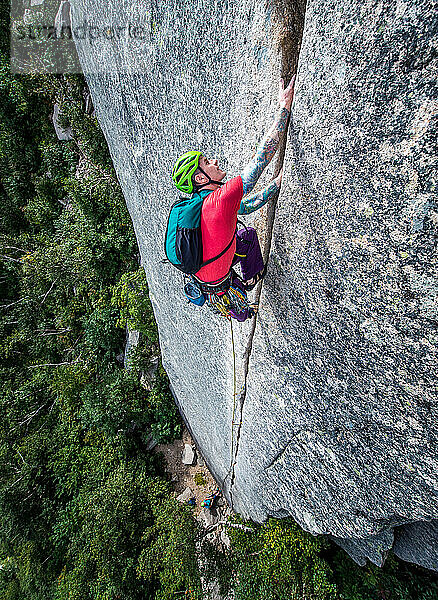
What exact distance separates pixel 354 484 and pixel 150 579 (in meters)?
5.82

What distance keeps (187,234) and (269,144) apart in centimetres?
73

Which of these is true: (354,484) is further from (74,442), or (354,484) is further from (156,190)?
(74,442)

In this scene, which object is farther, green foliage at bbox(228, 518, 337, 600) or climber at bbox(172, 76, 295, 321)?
green foliage at bbox(228, 518, 337, 600)

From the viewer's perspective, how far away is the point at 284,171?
2.32 meters

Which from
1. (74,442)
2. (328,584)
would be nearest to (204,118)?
(328,584)

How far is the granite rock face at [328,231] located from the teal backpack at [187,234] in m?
0.62

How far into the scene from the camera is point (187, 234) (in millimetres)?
2221

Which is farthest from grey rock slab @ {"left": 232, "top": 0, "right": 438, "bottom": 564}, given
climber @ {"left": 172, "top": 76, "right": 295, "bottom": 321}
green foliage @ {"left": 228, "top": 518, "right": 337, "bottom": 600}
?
green foliage @ {"left": 228, "top": 518, "right": 337, "bottom": 600}

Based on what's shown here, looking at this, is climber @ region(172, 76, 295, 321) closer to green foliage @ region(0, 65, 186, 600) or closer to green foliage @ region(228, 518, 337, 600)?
green foliage @ region(228, 518, 337, 600)

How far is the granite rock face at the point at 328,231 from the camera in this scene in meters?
1.63

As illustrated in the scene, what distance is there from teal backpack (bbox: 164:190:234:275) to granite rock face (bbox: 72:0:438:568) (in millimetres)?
624

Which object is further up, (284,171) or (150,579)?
(284,171)

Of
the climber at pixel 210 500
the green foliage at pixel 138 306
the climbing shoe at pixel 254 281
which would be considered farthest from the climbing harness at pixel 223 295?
the climber at pixel 210 500

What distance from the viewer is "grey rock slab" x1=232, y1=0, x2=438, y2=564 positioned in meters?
1.57
